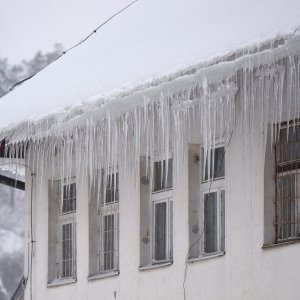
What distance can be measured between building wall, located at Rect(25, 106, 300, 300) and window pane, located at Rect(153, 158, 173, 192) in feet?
1.02

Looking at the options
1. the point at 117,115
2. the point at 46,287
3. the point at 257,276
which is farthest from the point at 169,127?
the point at 46,287

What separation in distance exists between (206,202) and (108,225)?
2.90 metres

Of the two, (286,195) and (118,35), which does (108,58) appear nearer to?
(118,35)

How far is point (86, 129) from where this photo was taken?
2494 cm

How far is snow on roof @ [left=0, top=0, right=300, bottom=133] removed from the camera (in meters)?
20.8

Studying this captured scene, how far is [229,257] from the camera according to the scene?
23.2 meters

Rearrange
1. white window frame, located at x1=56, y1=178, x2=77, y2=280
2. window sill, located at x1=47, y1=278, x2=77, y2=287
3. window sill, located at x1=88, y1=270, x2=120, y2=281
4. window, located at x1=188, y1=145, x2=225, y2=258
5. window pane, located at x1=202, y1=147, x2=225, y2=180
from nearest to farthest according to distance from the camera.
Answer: window pane, located at x1=202, y1=147, x2=225, y2=180 → window, located at x1=188, y1=145, x2=225, y2=258 → window sill, located at x1=88, y1=270, x2=120, y2=281 → window sill, located at x1=47, y1=278, x2=77, y2=287 → white window frame, located at x1=56, y1=178, x2=77, y2=280

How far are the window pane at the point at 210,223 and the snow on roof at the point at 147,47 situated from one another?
199cm

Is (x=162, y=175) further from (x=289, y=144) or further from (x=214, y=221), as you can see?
(x=289, y=144)

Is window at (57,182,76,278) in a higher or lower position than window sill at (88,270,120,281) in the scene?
higher

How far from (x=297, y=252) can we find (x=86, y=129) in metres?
4.29

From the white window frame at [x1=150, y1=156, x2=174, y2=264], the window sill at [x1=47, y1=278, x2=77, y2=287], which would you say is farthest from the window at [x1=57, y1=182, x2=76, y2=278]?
the white window frame at [x1=150, y1=156, x2=174, y2=264]

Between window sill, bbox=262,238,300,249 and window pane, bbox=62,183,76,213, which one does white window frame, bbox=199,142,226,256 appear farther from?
window pane, bbox=62,183,76,213

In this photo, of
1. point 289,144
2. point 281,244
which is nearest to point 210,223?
point 289,144
